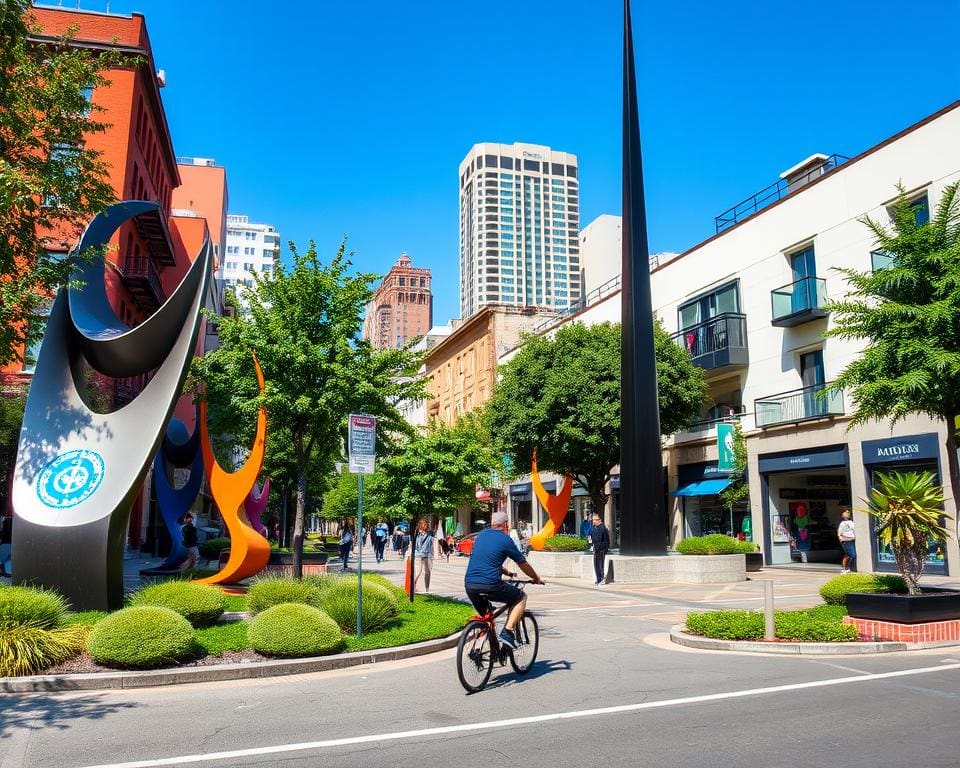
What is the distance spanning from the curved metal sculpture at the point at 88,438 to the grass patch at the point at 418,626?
4.23 meters

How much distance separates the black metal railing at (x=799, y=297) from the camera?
90.7ft

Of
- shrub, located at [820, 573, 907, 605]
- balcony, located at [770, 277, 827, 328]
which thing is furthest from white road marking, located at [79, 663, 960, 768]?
balcony, located at [770, 277, 827, 328]

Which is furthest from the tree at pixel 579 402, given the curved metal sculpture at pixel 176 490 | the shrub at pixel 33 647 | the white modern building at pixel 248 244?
the white modern building at pixel 248 244

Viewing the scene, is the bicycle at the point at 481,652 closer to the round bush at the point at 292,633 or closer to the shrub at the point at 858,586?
the round bush at the point at 292,633

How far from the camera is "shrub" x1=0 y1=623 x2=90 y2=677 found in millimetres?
8594

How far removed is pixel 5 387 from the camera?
27.4 m

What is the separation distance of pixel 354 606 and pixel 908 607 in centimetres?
731

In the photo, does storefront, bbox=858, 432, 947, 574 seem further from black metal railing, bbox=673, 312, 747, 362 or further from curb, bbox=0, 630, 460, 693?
curb, bbox=0, 630, 460, 693

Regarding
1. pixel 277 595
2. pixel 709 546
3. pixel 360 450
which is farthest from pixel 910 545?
pixel 709 546

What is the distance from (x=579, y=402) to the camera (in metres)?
31.3

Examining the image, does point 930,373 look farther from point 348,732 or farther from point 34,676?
point 34,676

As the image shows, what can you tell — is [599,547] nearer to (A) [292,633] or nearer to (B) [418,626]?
(B) [418,626]

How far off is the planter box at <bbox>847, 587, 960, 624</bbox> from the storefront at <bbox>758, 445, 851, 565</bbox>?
18.2m

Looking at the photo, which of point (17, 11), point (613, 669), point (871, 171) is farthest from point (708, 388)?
point (17, 11)
